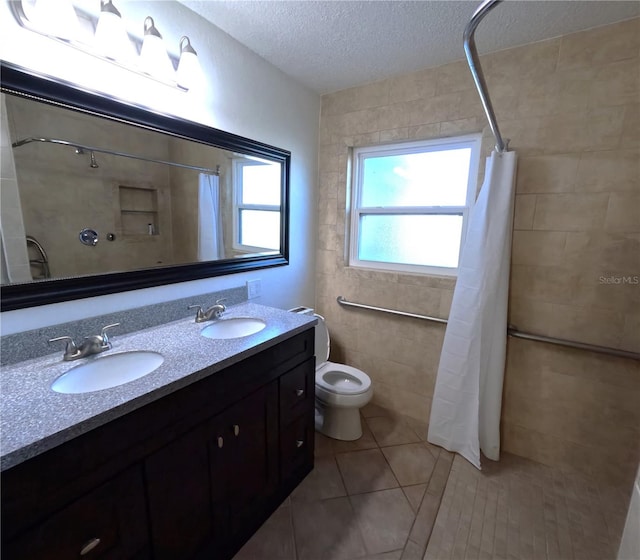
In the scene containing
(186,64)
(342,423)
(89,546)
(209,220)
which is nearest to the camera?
(89,546)

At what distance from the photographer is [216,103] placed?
1.58m

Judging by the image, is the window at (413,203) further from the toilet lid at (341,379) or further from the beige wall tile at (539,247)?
the toilet lid at (341,379)

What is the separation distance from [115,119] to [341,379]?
1899 mm

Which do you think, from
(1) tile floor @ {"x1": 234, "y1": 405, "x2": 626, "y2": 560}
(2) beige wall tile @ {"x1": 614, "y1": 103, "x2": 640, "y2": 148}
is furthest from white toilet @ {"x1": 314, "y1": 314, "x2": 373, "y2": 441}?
(2) beige wall tile @ {"x1": 614, "y1": 103, "x2": 640, "y2": 148}

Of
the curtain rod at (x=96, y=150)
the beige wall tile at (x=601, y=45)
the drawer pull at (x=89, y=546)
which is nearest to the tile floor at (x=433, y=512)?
the drawer pull at (x=89, y=546)

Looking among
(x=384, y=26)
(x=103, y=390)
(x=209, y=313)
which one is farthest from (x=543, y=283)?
(x=103, y=390)

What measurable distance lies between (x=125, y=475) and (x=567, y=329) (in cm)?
207

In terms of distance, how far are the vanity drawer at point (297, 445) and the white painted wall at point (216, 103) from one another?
31.1 inches

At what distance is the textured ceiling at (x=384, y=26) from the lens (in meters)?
1.36

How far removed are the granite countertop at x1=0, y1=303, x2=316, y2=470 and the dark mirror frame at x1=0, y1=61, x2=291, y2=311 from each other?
0.21m

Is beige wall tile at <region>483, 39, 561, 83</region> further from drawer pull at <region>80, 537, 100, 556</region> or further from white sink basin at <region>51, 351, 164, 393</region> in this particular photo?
drawer pull at <region>80, 537, 100, 556</region>

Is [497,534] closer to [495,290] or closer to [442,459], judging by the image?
[442,459]

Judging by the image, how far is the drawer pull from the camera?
0.79 m

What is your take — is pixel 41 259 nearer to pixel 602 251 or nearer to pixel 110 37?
pixel 110 37
